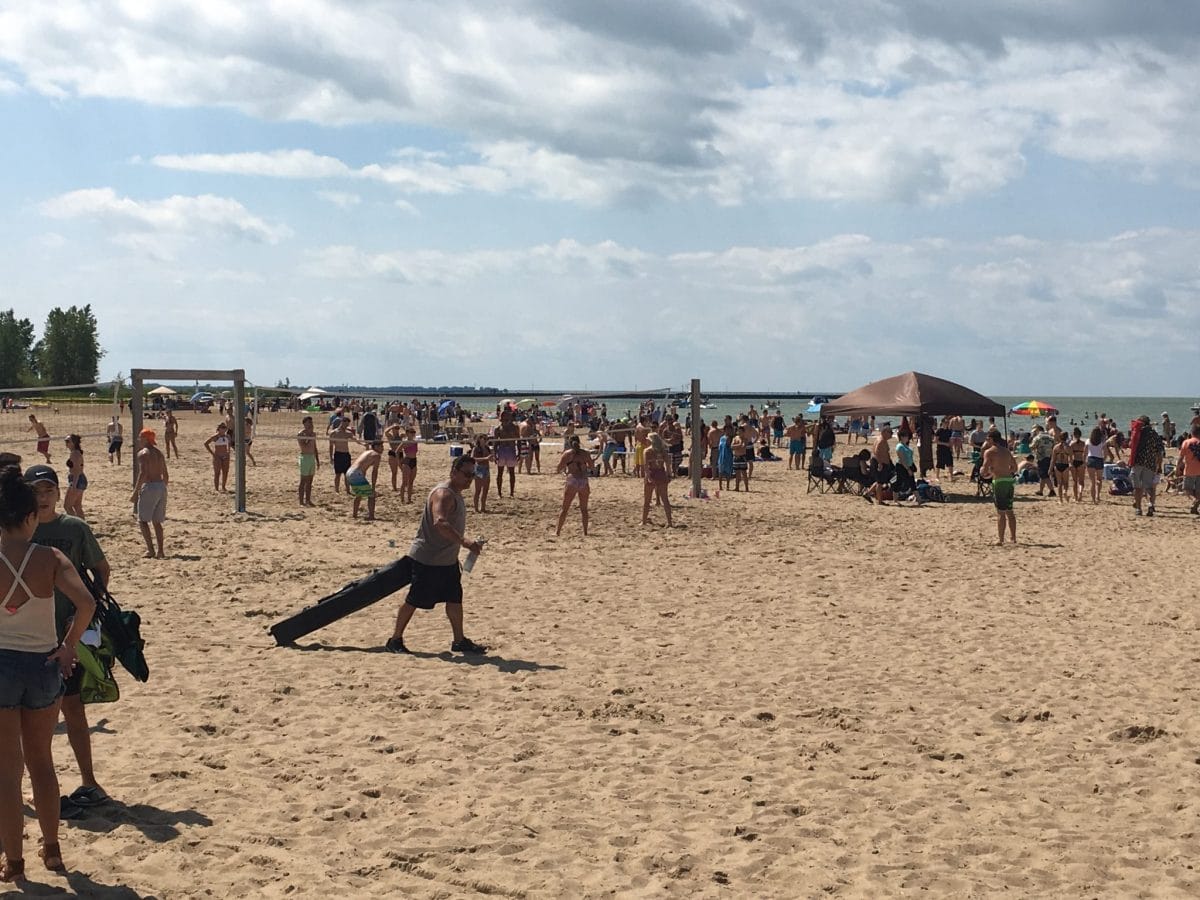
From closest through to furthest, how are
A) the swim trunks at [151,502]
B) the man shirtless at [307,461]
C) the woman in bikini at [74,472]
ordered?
the swim trunks at [151,502]
the woman in bikini at [74,472]
the man shirtless at [307,461]

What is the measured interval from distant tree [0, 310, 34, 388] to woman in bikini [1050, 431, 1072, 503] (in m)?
80.3

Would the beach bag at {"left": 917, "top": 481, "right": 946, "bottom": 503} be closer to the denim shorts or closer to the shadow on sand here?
the shadow on sand

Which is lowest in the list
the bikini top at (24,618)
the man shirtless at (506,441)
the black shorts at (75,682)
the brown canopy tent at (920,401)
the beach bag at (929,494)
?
the beach bag at (929,494)

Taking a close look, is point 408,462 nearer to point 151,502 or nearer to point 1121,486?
point 151,502

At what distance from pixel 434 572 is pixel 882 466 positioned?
1253 centimetres

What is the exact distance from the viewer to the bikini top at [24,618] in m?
3.71

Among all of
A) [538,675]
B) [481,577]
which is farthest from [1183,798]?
[481,577]

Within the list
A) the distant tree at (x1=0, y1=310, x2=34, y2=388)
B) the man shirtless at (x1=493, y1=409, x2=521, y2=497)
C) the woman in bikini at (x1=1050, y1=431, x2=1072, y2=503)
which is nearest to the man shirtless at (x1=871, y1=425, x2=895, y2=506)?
the woman in bikini at (x1=1050, y1=431, x2=1072, y2=503)

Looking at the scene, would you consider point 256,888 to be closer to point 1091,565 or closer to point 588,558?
point 588,558

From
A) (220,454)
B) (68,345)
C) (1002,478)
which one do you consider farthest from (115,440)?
(68,345)

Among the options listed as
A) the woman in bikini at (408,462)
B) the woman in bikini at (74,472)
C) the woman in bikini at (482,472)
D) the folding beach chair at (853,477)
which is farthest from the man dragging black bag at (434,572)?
the folding beach chair at (853,477)

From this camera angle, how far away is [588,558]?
1198cm

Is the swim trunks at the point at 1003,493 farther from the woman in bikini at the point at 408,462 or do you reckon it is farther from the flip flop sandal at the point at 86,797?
the flip flop sandal at the point at 86,797

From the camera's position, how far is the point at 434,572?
7.59 metres
